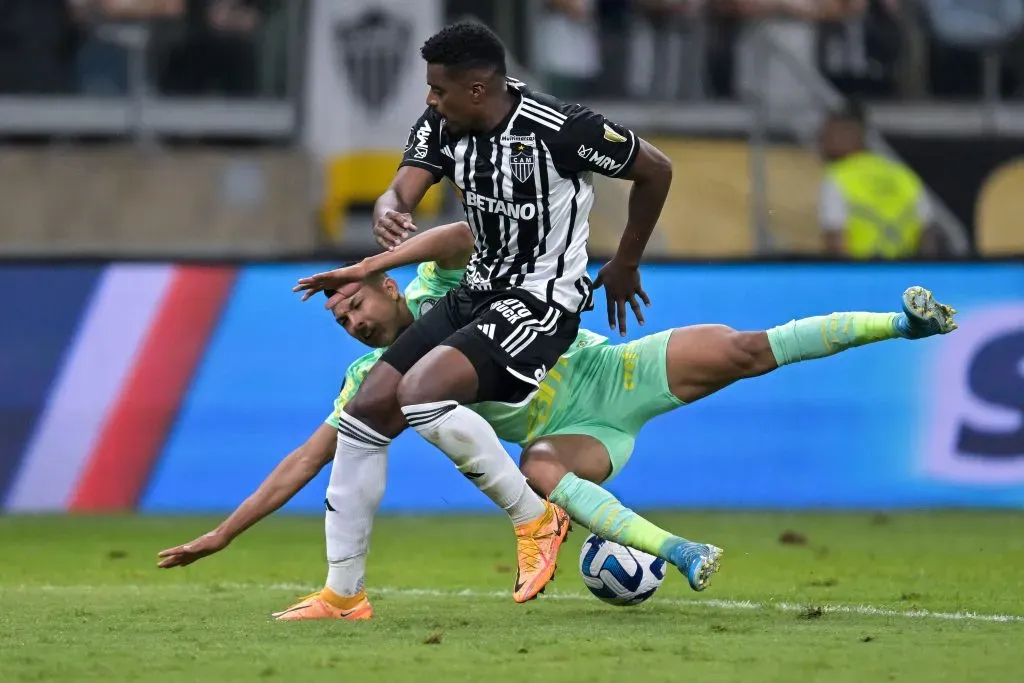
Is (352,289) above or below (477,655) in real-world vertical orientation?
above

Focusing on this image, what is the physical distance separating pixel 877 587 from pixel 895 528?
2627mm

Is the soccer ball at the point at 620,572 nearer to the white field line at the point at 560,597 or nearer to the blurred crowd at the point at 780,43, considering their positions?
the white field line at the point at 560,597

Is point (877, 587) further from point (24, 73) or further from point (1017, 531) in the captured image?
point (24, 73)

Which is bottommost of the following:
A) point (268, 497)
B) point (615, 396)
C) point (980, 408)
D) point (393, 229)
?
point (980, 408)

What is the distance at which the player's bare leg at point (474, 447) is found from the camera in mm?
5887

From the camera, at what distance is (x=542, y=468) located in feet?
20.4

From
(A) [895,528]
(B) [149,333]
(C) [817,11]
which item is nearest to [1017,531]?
(A) [895,528]

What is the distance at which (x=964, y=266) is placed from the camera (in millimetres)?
10742

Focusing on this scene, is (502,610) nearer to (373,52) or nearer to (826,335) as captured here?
(826,335)

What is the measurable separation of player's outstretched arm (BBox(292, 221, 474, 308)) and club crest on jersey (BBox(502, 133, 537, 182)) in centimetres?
34

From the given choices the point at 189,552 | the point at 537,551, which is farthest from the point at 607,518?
the point at 189,552

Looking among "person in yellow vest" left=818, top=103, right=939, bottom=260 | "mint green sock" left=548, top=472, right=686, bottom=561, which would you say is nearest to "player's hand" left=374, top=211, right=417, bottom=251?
"mint green sock" left=548, top=472, right=686, bottom=561

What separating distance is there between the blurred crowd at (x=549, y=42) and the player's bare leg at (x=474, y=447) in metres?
9.51

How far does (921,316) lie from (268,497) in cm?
235
